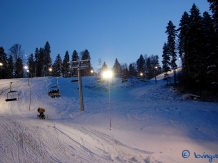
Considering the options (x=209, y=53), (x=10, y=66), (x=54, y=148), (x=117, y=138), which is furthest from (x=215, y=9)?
(x=10, y=66)

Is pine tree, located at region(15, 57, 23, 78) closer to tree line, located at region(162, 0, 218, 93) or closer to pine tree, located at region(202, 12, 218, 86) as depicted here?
tree line, located at region(162, 0, 218, 93)

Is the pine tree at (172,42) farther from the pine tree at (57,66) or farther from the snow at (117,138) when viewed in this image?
the pine tree at (57,66)

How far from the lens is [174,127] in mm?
15305

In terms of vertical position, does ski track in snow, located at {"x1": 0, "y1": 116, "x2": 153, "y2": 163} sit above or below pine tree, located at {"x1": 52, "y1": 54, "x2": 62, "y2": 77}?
below

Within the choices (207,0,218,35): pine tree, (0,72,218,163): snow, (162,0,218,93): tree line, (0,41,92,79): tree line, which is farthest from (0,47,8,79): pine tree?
(207,0,218,35): pine tree

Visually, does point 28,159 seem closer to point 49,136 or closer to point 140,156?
point 49,136

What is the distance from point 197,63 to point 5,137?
31.2m

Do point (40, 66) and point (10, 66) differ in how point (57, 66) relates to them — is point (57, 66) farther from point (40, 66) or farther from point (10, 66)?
point (10, 66)

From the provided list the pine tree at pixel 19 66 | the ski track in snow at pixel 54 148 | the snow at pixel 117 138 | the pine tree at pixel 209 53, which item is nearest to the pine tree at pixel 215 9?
the pine tree at pixel 209 53

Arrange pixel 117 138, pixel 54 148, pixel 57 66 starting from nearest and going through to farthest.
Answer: pixel 54 148, pixel 117 138, pixel 57 66

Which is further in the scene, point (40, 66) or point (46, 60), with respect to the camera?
point (40, 66)

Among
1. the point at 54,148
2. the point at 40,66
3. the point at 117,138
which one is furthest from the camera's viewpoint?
the point at 40,66

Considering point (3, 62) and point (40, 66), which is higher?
point (3, 62)

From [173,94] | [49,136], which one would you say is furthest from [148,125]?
[173,94]
